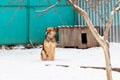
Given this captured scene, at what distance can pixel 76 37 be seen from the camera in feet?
46.5

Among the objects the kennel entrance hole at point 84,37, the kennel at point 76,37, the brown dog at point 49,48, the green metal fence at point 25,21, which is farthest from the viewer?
the green metal fence at point 25,21

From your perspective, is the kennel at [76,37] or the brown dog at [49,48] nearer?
the brown dog at [49,48]

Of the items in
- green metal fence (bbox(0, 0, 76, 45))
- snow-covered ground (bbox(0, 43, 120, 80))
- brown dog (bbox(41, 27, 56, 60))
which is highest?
green metal fence (bbox(0, 0, 76, 45))

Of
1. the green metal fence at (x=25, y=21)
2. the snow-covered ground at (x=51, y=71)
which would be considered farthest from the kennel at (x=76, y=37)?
the snow-covered ground at (x=51, y=71)

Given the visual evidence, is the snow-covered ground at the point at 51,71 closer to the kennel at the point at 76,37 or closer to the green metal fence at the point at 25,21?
the kennel at the point at 76,37

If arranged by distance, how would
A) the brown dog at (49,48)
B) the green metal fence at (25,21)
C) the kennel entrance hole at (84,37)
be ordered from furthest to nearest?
the green metal fence at (25,21) < the kennel entrance hole at (84,37) < the brown dog at (49,48)

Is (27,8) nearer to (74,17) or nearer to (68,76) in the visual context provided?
(74,17)

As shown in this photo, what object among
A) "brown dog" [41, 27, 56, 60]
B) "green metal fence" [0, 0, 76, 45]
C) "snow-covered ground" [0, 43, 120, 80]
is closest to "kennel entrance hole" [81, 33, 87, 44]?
"green metal fence" [0, 0, 76, 45]

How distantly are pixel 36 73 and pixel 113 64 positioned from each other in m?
1.78

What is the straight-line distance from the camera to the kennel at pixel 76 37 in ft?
45.7

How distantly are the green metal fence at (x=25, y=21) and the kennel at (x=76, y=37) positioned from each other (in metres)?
0.59

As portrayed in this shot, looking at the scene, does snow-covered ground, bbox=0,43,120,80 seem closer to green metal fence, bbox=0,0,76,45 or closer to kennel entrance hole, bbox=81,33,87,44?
kennel entrance hole, bbox=81,33,87,44

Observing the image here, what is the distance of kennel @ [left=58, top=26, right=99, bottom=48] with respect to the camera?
1393 cm

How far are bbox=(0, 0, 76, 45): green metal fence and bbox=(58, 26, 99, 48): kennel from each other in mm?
586
